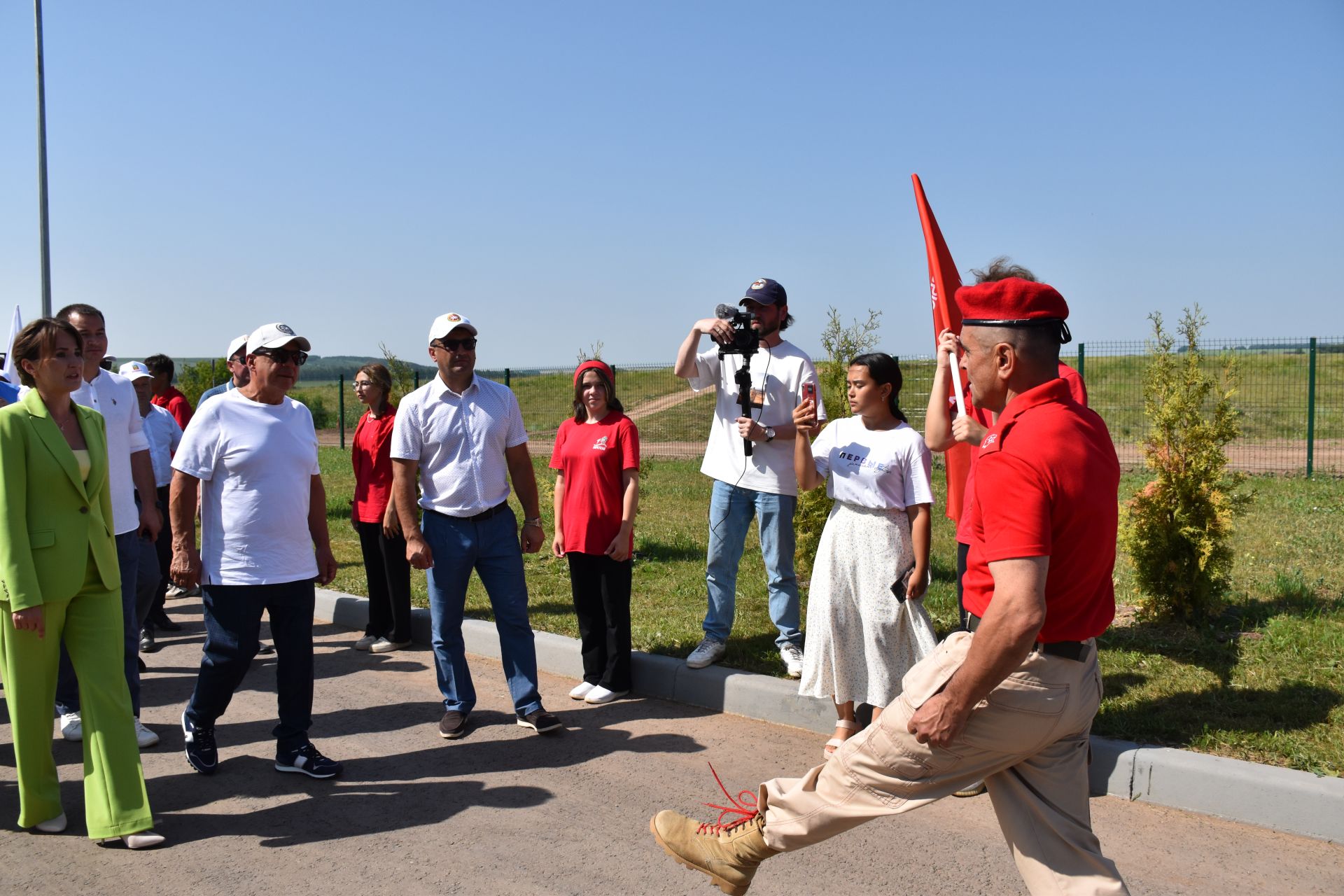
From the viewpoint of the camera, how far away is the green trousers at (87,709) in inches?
170

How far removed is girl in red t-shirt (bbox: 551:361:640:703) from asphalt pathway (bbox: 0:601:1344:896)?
12.2 inches

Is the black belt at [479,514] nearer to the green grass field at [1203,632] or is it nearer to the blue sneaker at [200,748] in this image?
the blue sneaker at [200,748]

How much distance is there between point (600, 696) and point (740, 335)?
89.4 inches

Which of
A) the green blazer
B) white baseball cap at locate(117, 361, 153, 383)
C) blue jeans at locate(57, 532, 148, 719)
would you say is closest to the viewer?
the green blazer

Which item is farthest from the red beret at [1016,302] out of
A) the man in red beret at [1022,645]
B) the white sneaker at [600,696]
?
the white sneaker at [600,696]

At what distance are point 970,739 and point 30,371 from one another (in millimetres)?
3993

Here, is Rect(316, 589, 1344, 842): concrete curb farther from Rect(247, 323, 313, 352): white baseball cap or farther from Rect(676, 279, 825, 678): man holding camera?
Rect(247, 323, 313, 352): white baseball cap

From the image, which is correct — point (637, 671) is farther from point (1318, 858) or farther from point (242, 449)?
point (1318, 858)

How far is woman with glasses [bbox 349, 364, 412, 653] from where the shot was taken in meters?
7.62

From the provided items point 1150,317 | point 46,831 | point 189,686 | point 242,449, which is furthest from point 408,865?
point 1150,317

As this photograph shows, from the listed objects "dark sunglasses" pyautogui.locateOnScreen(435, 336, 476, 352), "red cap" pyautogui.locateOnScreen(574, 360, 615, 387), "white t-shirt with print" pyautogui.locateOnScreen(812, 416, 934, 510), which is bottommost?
"white t-shirt with print" pyautogui.locateOnScreen(812, 416, 934, 510)

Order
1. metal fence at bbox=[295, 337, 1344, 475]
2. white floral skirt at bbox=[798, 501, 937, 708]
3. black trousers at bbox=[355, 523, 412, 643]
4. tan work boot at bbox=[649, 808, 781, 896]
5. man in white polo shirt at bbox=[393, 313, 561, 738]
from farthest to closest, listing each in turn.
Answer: metal fence at bbox=[295, 337, 1344, 475] < black trousers at bbox=[355, 523, 412, 643] < man in white polo shirt at bbox=[393, 313, 561, 738] < white floral skirt at bbox=[798, 501, 937, 708] < tan work boot at bbox=[649, 808, 781, 896]

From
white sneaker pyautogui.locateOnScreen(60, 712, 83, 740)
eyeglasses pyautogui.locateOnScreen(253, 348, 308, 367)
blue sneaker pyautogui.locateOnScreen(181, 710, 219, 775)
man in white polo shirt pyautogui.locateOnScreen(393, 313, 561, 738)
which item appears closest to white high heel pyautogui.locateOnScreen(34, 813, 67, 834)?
blue sneaker pyautogui.locateOnScreen(181, 710, 219, 775)

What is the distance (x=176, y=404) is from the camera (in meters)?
9.92
